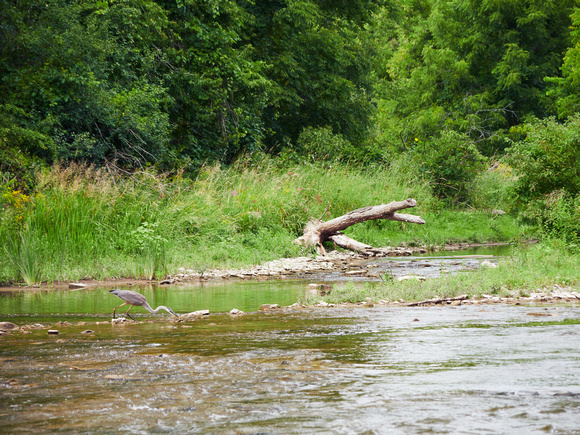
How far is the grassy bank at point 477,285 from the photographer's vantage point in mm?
9547

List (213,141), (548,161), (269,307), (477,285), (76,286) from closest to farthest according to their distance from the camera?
1. (269,307)
2. (477,285)
3. (76,286)
4. (548,161)
5. (213,141)

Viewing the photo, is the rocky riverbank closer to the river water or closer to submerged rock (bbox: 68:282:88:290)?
submerged rock (bbox: 68:282:88:290)

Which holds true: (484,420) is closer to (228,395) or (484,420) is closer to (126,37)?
(228,395)

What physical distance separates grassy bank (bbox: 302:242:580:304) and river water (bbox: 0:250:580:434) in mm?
1044

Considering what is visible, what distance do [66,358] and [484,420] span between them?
11.9 feet

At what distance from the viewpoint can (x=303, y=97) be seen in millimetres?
Answer: 30125

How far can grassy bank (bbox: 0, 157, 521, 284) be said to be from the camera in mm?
13125

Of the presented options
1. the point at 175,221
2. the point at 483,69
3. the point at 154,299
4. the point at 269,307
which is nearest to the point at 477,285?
the point at 269,307

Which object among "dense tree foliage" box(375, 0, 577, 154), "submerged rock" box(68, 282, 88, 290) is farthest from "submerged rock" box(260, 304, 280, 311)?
"dense tree foliage" box(375, 0, 577, 154)

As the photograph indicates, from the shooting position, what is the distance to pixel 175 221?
1577 centimetres

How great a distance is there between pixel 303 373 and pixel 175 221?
1109 centimetres

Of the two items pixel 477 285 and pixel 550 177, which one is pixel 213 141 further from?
pixel 477 285

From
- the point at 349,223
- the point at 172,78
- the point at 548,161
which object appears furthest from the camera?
the point at 172,78

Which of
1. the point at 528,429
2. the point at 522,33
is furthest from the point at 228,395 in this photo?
the point at 522,33
